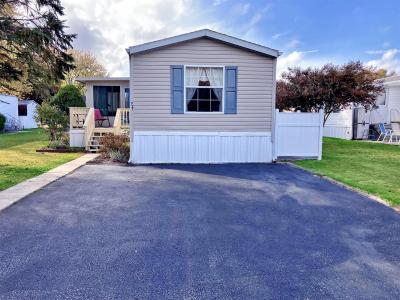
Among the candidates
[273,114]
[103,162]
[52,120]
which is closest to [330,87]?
[273,114]

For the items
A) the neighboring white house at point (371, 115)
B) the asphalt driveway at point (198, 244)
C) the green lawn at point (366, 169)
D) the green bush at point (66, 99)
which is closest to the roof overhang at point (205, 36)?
the green lawn at point (366, 169)

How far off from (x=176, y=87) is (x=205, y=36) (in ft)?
5.71

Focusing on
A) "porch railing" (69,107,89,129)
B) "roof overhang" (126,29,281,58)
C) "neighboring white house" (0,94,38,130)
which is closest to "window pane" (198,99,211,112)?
"roof overhang" (126,29,281,58)

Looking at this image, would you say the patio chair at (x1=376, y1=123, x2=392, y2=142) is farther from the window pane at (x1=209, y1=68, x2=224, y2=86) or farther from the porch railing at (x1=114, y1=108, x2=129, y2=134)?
the porch railing at (x1=114, y1=108, x2=129, y2=134)

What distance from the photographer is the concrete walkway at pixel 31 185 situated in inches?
205

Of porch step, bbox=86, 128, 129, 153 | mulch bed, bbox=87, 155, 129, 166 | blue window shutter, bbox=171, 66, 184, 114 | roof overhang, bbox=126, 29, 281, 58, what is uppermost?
roof overhang, bbox=126, 29, 281, 58

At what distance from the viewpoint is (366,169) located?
833 centimetres

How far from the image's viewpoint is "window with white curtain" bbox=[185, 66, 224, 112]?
367 inches

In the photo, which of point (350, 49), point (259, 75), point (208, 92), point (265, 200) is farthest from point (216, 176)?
point (350, 49)

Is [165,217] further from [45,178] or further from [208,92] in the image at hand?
[208,92]

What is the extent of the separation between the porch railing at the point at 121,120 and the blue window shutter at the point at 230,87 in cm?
566

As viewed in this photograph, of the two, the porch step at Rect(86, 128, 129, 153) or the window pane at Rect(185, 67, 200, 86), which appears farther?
the porch step at Rect(86, 128, 129, 153)

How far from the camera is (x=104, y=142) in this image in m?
→ 10.9

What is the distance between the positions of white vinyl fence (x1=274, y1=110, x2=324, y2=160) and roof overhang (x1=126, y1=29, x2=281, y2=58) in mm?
2041
